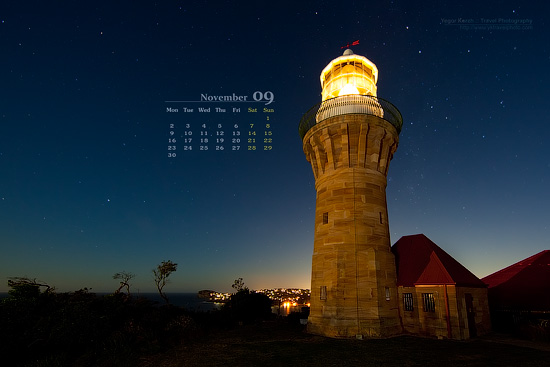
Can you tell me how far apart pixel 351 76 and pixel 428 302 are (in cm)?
1639

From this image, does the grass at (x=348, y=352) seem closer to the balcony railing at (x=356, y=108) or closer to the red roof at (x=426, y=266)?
the red roof at (x=426, y=266)

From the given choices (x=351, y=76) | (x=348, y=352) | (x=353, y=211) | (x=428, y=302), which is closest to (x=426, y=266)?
(x=428, y=302)

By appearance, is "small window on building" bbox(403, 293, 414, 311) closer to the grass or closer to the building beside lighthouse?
the building beside lighthouse

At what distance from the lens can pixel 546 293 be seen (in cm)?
1995

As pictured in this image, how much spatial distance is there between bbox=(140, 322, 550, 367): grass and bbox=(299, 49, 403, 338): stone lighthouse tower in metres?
1.54

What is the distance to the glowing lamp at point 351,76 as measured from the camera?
74.3 feet

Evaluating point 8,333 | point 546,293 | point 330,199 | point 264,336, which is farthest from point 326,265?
point 8,333

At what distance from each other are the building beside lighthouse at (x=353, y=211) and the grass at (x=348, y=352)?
1.30m

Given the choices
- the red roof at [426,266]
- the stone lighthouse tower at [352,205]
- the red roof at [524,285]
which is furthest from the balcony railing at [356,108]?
the red roof at [524,285]

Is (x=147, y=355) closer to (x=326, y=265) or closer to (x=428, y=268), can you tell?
(x=326, y=265)

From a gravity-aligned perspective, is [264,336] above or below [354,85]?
below

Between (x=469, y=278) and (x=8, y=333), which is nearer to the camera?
(x=8, y=333)

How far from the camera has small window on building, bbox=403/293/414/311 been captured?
1902 centimetres

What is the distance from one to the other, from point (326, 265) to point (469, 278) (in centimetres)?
924
